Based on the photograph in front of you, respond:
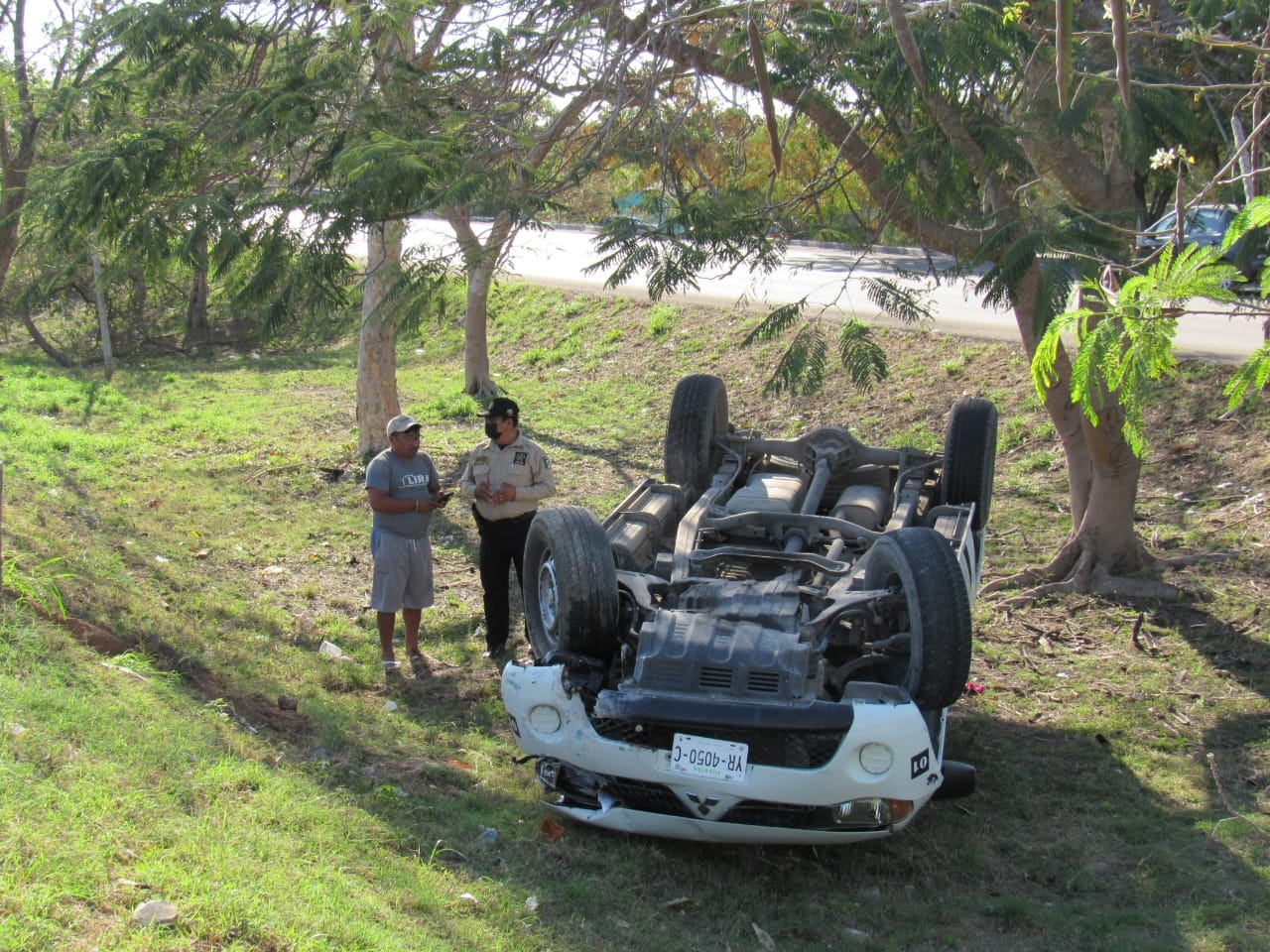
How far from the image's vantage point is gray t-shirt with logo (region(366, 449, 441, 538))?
23.2 feet

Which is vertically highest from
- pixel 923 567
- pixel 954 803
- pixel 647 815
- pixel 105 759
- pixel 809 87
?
pixel 809 87

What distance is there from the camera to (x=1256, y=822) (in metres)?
5.52

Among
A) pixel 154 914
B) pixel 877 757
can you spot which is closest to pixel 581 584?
pixel 877 757

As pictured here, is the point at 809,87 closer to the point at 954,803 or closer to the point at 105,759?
the point at 954,803

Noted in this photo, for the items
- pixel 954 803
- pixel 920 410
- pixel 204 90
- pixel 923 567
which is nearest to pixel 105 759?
pixel 923 567

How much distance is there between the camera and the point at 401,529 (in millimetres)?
7195

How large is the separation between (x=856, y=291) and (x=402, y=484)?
32.0ft

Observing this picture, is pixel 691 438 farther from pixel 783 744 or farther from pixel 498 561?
pixel 783 744

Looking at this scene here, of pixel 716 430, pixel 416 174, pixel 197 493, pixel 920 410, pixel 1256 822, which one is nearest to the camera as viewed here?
pixel 1256 822

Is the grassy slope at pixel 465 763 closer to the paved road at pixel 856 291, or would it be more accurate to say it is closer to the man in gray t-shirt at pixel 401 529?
the man in gray t-shirt at pixel 401 529

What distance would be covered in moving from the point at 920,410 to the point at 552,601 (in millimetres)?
8181

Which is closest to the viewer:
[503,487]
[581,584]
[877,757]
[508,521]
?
[877,757]

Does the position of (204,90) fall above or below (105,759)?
above

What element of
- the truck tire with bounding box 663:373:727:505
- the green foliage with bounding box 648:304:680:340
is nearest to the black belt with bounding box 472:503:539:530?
the truck tire with bounding box 663:373:727:505
